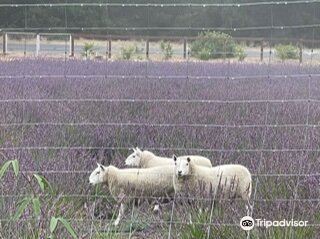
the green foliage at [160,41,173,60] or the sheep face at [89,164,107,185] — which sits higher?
the green foliage at [160,41,173,60]

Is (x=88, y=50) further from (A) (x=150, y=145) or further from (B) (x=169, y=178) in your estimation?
(B) (x=169, y=178)

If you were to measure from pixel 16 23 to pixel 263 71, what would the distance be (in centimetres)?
538

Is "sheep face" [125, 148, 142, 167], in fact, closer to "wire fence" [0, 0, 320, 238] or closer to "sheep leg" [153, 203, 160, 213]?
"wire fence" [0, 0, 320, 238]

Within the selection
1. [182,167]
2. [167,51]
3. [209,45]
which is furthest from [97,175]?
[209,45]

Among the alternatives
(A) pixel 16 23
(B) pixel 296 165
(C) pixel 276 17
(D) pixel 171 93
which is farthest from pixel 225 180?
(A) pixel 16 23

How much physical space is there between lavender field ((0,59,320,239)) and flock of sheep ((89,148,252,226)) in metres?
0.10

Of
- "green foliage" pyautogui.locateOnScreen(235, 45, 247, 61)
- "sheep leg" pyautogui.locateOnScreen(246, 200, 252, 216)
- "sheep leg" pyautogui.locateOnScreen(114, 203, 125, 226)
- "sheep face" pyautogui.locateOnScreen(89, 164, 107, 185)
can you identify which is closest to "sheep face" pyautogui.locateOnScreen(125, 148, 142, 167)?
"sheep face" pyautogui.locateOnScreen(89, 164, 107, 185)

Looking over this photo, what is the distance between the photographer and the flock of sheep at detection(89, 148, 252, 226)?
4.28 meters

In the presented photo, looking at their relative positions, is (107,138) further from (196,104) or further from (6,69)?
(6,69)

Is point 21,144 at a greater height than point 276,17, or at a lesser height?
lesser

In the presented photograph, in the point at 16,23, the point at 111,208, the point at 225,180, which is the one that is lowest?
the point at 111,208

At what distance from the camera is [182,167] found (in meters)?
4.33

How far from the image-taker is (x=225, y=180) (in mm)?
4227

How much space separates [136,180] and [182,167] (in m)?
0.44
